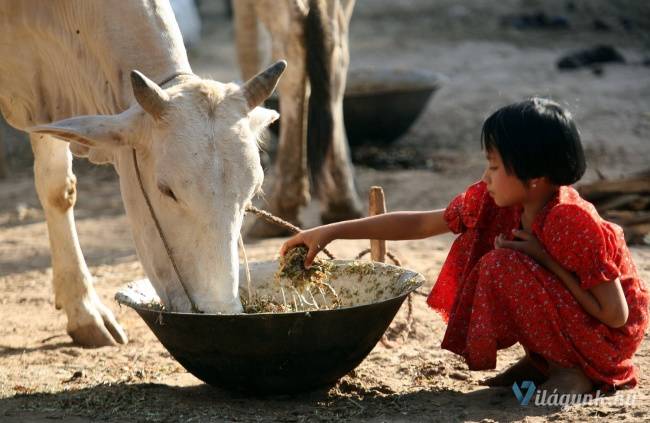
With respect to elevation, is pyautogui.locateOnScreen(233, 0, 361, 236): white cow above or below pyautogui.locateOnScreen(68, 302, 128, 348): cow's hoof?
above

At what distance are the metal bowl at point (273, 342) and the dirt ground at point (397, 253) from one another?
0.11 metres

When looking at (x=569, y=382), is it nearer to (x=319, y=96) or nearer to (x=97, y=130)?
(x=97, y=130)

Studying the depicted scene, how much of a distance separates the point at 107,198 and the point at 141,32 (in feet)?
13.0

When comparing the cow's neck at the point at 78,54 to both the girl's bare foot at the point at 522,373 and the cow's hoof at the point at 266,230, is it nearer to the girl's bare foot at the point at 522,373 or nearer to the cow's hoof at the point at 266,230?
the girl's bare foot at the point at 522,373

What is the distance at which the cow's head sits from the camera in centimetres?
311

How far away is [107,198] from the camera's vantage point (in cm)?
748

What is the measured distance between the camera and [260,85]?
130 inches

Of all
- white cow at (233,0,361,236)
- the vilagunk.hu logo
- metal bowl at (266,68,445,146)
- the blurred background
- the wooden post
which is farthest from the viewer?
metal bowl at (266,68,445,146)

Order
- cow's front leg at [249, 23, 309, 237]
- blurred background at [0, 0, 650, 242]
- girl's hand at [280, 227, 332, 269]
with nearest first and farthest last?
girl's hand at [280, 227, 332, 269], cow's front leg at [249, 23, 309, 237], blurred background at [0, 0, 650, 242]

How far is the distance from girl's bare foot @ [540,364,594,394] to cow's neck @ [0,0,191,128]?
152cm

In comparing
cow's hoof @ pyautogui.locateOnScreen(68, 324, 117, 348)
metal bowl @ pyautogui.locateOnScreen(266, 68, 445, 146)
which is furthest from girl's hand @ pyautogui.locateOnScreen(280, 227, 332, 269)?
metal bowl @ pyautogui.locateOnScreen(266, 68, 445, 146)

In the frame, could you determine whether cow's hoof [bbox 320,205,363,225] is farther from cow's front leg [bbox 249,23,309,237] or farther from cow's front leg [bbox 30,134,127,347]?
cow's front leg [bbox 30,134,127,347]

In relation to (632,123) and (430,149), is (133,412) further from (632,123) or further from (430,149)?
(632,123)

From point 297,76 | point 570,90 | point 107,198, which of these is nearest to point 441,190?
point 297,76
